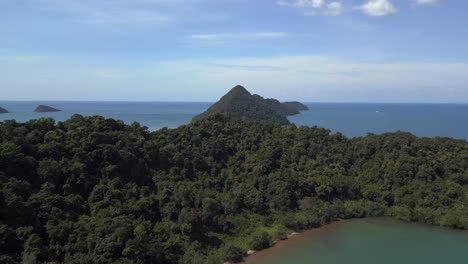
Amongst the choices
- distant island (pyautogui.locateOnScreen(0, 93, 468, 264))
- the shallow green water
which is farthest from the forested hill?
the shallow green water

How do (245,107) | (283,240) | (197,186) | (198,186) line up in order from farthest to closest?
(245,107), (198,186), (197,186), (283,240)

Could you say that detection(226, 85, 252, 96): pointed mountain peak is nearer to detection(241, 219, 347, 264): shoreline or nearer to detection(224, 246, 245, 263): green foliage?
detection(241, 219, 347, 264): shoreline

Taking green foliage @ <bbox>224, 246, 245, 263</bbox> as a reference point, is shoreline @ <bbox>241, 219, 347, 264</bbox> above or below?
below

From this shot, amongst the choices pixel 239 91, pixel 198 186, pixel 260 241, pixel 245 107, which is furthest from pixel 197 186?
pixel 239 91

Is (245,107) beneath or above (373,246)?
above

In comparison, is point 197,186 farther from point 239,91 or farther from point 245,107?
point 239,91

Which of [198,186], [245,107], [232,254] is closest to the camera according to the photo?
[232,254]
